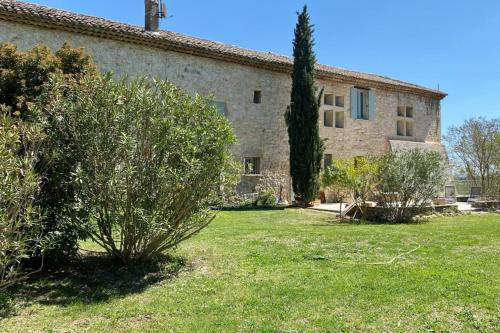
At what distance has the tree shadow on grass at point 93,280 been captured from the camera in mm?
5113

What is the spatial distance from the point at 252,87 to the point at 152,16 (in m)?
5.16

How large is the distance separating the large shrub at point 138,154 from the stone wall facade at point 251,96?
7.19 meters

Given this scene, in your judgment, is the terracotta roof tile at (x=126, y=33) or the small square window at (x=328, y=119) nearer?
the terracotta roof tile at (x=126, y=33)

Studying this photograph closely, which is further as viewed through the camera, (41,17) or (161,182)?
(41,17)

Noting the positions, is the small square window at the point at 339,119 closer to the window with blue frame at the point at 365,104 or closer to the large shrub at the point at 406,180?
the window with blue frame at the point at 365,104

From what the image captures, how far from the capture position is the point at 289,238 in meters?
9.08

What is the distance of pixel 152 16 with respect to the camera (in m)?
17.1

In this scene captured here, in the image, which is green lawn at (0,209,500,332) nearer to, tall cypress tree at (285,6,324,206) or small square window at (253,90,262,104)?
tall cypress tree at (285,6,324,206)

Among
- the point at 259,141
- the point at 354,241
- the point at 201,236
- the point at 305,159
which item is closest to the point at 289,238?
the point at 354,241

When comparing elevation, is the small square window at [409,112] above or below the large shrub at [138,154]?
above

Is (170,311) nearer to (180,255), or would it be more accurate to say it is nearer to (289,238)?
(180,255)

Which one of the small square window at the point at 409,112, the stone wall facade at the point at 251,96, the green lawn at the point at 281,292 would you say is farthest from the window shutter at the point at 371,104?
the green lawn at the point at 281,292

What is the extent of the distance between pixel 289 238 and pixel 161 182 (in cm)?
419

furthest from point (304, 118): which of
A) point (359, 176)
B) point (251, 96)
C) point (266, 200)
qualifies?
point (359, 176)
